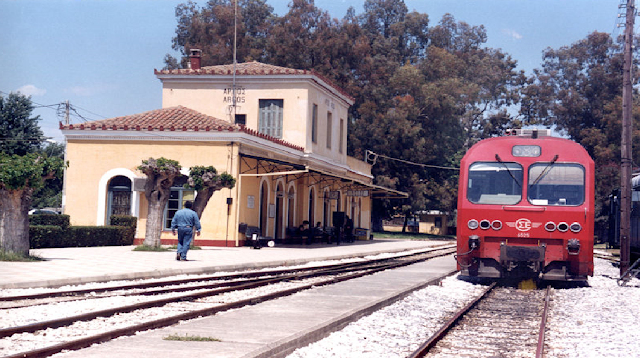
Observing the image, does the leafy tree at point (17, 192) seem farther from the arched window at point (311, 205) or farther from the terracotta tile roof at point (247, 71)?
the arched window at point (311, 205)

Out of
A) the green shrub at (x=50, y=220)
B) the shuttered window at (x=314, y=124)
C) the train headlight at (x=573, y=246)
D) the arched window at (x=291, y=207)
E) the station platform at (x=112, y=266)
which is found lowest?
the station platform at (x=112, y=266)

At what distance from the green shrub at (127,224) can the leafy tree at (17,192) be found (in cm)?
1156

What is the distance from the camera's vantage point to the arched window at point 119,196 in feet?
103

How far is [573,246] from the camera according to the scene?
1620 cm

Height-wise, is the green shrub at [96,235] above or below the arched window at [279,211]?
below

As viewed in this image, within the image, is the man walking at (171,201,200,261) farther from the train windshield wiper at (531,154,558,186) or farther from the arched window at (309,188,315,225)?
the arched window at (309,188,315,225)

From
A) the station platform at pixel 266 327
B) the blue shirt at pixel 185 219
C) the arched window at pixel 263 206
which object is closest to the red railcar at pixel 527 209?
the station platform at pixel 266 327

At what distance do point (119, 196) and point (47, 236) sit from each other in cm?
627

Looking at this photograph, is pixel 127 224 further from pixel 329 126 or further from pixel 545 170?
pixel 545 170

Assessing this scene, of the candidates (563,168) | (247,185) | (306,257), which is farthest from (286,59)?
(563,168)

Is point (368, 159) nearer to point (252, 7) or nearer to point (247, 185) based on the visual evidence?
point (252, 7)

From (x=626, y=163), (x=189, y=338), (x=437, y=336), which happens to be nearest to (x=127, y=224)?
(x=626, y=163)

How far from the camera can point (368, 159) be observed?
211ft

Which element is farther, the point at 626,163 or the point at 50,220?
the point at 50,220
